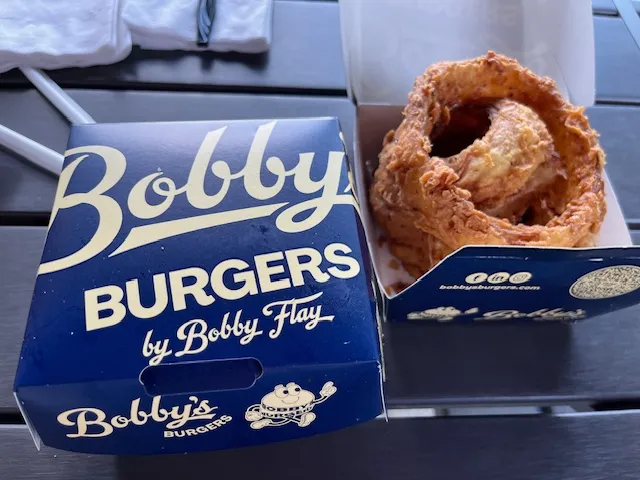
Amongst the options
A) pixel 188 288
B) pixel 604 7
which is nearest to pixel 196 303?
pixel 188 288

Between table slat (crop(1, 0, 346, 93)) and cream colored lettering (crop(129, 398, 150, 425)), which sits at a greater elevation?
table slat (crop(1, 0, 346, 93))

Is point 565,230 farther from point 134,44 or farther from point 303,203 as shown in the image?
point 134,44

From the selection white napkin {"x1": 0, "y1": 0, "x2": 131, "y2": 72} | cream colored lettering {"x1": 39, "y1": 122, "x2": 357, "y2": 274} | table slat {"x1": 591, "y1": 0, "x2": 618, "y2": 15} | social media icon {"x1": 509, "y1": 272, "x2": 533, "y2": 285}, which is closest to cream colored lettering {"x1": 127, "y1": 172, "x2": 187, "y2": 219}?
cream colored lettering {"x1": 39, "y1": 122, "x2": 357, "y2": 274}

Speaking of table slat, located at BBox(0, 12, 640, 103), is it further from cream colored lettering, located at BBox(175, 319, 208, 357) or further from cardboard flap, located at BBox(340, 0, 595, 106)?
cream colored lettering, located at BBox(175, 319, 208, 357)

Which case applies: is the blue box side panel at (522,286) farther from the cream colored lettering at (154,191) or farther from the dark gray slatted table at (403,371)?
the cream colored lettering at (154,191)

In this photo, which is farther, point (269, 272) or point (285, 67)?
point (285, 67)

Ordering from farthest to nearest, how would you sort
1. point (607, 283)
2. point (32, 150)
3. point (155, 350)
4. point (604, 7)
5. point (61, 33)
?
1. point (604, 7)
2. point (61, 33)
3. point (32, 150)
4. point (607, 283)
5. point (155, 350)

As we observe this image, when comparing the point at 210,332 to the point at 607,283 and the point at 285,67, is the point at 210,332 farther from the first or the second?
the point at 285,67
